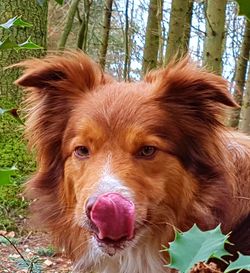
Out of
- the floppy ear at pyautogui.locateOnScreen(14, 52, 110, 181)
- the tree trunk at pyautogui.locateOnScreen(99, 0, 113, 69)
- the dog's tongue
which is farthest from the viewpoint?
the tree trunk at pyautogui.locateOnScreen(99, 0, 113, 69)

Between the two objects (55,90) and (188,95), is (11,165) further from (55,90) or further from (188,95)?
(188,95)

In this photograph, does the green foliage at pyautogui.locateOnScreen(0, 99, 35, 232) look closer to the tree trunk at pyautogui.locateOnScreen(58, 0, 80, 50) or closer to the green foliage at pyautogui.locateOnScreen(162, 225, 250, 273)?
the tree trunk at pyautogui.locateOnScreen(58, 0, 80, 50)

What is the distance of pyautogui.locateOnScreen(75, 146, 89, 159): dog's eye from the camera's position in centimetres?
298

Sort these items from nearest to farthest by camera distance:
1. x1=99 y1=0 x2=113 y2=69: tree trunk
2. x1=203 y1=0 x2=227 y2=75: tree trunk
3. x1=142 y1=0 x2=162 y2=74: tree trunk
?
1. x1=203 y1=0 x2=227 y2=75: tree trunk
2. x1=142 y1=0 x2=162 y2=74: tree trunk
3. x1=99 y1=0 x2=113 y2=69: tree trunk

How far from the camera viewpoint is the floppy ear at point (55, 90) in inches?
132

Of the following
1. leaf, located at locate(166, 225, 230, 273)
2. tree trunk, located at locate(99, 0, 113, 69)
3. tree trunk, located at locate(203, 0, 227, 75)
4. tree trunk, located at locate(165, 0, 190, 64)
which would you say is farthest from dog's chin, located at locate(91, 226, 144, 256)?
tree trunk, located at locate(99, 0, 113, 69)

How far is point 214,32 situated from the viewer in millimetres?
5293

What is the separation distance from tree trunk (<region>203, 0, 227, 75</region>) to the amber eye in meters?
2.43

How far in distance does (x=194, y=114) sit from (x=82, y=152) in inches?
26.9

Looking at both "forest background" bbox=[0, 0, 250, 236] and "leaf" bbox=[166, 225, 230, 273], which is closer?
"leaf" bbox=[166, 225, 230, 273]

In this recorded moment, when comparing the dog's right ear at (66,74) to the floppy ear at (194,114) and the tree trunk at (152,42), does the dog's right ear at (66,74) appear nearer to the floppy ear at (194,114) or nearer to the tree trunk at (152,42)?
the floppy ear at (194,114)

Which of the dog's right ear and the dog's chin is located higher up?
the dog's right ear

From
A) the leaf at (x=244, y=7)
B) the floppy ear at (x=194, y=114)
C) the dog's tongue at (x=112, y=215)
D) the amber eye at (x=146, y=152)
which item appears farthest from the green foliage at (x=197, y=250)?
the floppy ear at (x=194, y=114)

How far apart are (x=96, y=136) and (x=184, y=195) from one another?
61cm
